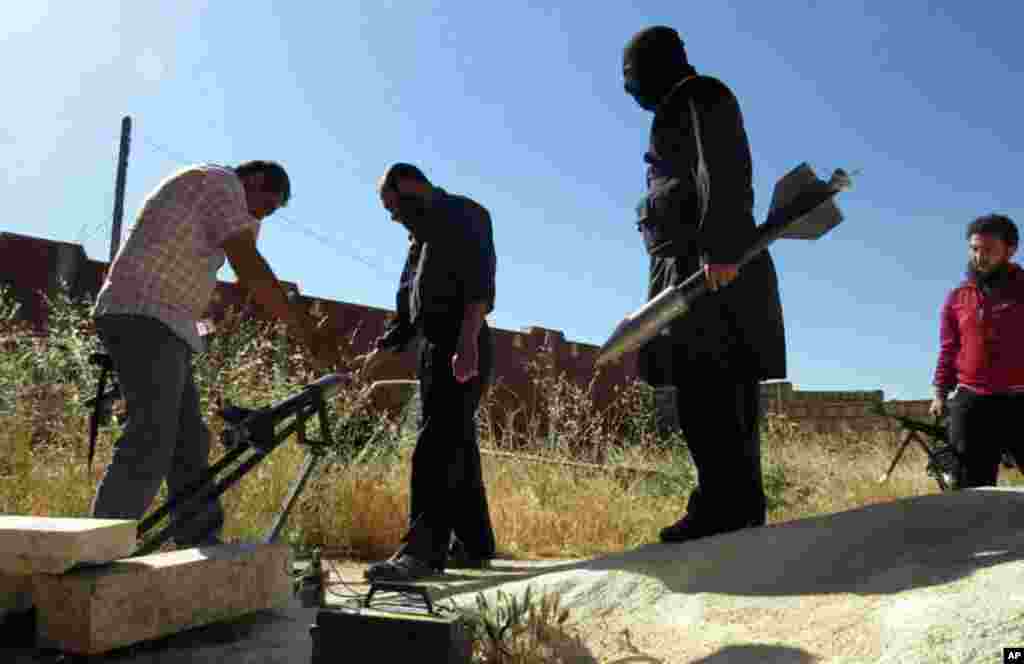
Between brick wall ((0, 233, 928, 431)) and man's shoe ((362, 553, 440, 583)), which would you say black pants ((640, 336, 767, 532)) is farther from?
brick wall ((0, 233, 928, 431))

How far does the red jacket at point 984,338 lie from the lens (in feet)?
13.6

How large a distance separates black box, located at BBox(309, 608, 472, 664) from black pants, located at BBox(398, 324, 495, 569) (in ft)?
4.93

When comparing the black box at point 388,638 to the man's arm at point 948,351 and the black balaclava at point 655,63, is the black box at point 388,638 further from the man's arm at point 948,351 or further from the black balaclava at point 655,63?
the man's arm at point 948,351

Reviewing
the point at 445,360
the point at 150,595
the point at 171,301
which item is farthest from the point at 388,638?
the point at 445,360

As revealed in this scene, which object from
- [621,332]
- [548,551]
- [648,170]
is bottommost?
[548,551]

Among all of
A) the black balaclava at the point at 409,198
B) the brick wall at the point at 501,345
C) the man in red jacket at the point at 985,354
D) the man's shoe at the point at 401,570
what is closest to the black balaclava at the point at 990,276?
the man in red jacket at the point at 985,354

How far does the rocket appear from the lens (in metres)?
3.10

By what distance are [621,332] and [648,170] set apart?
0.65m

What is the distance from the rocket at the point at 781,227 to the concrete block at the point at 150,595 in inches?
57.5

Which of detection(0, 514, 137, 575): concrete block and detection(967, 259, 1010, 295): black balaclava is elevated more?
detection(967, 259, 1010, 295): black balaclava

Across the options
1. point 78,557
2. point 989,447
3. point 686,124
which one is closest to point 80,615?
point 78,557

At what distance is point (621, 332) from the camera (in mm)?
3227

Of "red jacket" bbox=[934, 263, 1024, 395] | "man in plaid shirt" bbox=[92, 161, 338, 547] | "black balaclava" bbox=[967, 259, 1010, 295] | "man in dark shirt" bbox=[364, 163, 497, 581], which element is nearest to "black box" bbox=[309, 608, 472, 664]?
"man in plaid shirt" bbox=[92, 161, 338, 547]

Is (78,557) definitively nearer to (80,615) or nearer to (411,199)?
(80,615)
